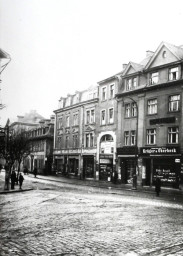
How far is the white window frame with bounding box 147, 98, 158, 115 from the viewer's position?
36778 millimetres

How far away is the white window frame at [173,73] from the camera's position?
34.7 metres

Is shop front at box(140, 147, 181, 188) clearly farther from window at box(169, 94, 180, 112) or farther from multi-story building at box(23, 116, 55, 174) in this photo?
multi-story building at box(23, 116, 55, 174)

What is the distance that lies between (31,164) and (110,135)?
33.0 meters

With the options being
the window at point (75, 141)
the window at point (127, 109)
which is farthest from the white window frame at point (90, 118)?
the window at point (127, 109)

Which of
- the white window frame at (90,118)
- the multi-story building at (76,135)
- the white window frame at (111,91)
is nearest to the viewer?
the white window frame at (111,91)

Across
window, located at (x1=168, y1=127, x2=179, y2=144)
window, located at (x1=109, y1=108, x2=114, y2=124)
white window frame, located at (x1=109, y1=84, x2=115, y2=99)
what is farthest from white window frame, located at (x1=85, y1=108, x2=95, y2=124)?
window, located at (x1=168, y1=127, x2=179, y2=144)

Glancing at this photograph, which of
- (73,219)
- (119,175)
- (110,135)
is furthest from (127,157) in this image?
(73,219)

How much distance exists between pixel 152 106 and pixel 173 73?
4138 millimetres

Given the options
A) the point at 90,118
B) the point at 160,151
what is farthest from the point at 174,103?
the point at 90,118

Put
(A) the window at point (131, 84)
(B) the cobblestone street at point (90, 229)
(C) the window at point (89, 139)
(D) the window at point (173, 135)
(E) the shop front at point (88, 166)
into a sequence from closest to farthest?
(B) the cobblestone street at point (90, 229)
(D) the window at point (173, 135)
(A) the window at point (131, 84)
(E) the shop front at point (88, 166)
(C) the window at point (89, 139)

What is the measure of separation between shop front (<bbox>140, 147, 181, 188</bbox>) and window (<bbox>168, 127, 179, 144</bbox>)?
1.00m

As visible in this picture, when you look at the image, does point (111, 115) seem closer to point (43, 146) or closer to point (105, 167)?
point (105, 167)

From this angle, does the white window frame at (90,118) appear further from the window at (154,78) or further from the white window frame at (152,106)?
the window at (154,78)

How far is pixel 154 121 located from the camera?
3625 cm
